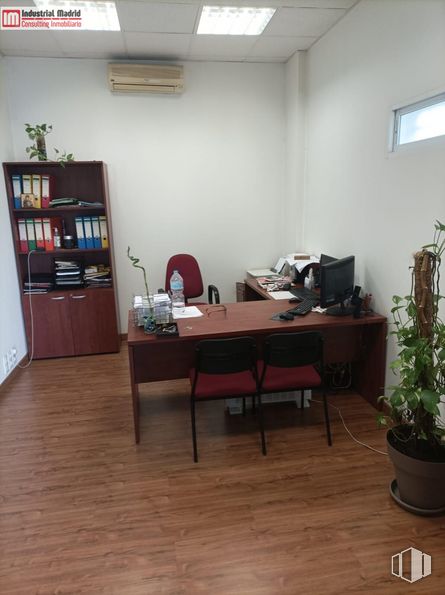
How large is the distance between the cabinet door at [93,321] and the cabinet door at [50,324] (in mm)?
69

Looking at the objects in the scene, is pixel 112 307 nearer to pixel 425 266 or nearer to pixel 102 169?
pixel 102 169

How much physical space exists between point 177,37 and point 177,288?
2.30 metres

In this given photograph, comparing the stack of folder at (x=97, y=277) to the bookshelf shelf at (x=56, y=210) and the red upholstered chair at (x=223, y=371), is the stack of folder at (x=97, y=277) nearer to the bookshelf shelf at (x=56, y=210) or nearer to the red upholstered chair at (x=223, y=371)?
the bookshelf shelf at (x=56, y=210)

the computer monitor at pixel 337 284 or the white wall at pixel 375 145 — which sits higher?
the white wall at pixel 375 145

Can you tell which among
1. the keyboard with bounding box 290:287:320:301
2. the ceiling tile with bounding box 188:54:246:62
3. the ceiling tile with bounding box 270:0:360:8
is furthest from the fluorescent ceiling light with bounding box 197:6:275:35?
the keyboard with bounding box 290:287:320:301

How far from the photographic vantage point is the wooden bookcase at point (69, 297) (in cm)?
421

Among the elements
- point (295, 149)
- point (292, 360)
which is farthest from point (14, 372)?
point (295, 149)

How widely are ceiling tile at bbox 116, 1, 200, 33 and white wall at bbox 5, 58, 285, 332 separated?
0.85m

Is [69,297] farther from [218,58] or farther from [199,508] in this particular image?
[218,58]

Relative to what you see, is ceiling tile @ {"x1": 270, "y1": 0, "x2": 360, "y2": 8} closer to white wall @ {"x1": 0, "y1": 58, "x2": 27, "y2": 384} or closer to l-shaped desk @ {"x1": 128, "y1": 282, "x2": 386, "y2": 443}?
l-shaped desk @ {"x1": 128, "y1": 282, "x2": 386, "y2": 443}

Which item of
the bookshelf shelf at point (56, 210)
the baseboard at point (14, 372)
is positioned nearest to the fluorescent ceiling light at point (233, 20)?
the bookshelf shelf at point (56, 210)

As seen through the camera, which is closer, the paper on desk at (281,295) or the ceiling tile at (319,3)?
the ceiling tile at (319,3)

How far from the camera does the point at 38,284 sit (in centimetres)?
425

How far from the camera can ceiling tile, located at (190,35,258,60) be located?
12.6ft
